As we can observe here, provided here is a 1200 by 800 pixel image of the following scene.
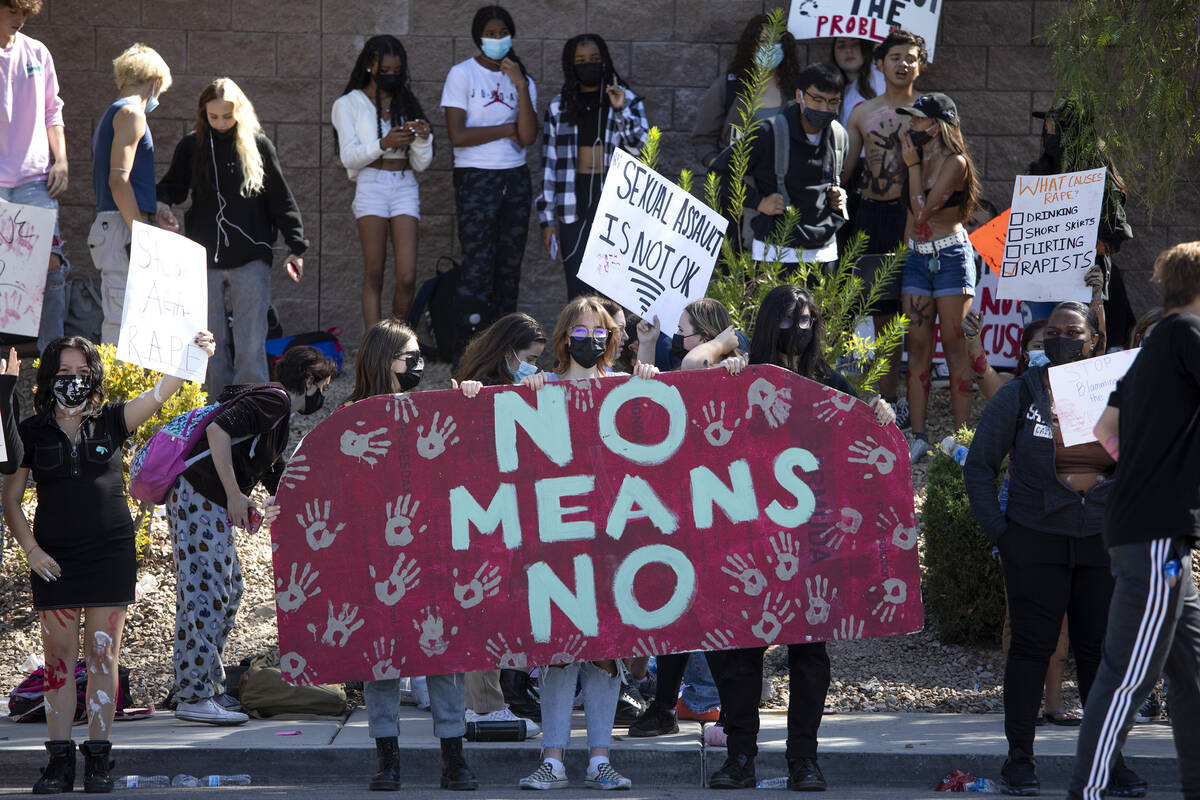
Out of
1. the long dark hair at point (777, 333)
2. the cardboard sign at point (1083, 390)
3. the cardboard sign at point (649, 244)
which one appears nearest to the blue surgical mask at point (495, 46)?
the cardboard sign at point (649, 244)

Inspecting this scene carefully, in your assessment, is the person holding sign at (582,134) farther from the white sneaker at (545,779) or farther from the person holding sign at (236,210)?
the white sneaker at (545,779)

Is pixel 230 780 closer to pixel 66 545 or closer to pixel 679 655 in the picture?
pixel 66 545

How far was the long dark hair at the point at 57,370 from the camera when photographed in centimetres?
599

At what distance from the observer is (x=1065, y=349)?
6.11 meters

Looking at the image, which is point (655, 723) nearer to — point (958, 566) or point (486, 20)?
point (958, 566)

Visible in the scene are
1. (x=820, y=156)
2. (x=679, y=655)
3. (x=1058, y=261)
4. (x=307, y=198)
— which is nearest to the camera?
(x=679, y=655)

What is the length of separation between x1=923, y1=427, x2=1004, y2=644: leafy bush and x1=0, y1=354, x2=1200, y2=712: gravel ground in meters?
0.13

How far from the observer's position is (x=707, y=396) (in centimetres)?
598

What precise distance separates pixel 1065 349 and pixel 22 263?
433cm

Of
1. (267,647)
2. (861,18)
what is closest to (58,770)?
(267,647)

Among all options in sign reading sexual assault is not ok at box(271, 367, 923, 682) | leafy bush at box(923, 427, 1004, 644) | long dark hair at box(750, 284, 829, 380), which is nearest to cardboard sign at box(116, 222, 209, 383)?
sign reading sexual assault is not ok at box(271, 367, 923, 682)

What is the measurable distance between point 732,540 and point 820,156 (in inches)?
145

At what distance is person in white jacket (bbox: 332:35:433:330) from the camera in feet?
33.0

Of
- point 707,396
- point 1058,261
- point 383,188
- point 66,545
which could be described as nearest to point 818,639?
point 707,396
